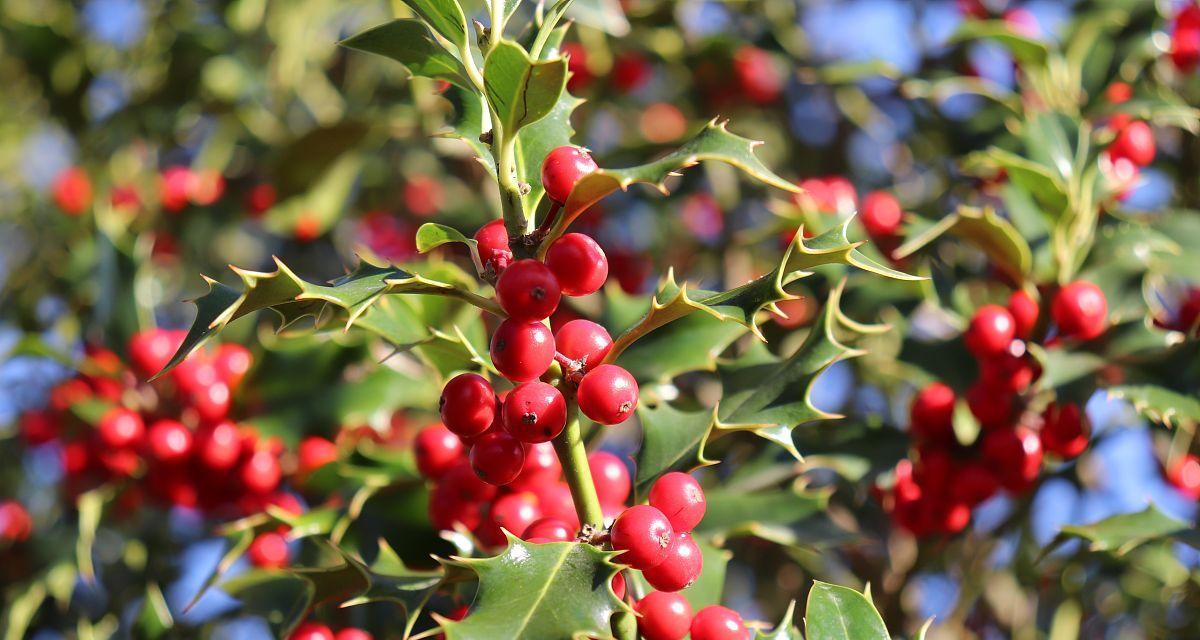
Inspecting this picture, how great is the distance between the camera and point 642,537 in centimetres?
99

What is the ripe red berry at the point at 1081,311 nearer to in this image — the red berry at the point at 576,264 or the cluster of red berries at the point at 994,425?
the cluster of red berries at the point at 994,425

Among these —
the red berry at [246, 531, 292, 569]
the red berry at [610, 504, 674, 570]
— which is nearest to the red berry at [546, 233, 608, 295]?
the red berry at [610, 504, 674, 570]

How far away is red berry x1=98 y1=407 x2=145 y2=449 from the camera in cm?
187

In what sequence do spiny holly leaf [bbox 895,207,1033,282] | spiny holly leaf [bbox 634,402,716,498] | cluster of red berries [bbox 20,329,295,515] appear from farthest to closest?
cluster of red berries [bbox 20,329,295,515], spiny holly leaf [bbox 895,207,1033,282], spiny holly leaf [bbox 634,402,716,498]

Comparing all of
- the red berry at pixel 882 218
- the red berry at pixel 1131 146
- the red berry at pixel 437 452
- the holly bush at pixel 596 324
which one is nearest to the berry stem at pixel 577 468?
the holly bush at pixel 596 324

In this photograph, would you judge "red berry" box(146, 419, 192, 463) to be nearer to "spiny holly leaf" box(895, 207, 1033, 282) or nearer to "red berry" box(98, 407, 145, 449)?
"red berry" box(98, 407, 145, 449)

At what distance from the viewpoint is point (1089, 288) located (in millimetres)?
1562

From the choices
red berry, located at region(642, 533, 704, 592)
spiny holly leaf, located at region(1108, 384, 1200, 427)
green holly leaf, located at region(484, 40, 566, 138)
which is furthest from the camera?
spiny holly leaf, located at region(1108, 384, 1200, 427)

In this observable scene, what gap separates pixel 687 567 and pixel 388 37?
2.03 feet

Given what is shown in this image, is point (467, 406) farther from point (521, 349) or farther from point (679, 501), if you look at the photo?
point (679, 501)

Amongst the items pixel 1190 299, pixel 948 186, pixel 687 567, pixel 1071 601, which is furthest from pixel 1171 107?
pixel 687 567

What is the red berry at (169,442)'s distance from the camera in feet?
6.02

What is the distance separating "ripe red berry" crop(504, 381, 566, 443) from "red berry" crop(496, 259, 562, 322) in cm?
7

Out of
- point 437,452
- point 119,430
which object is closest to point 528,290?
point 437,452
